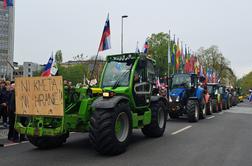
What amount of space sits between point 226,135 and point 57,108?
5.97 metres

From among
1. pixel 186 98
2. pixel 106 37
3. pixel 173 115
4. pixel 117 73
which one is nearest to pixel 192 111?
pixel 186 98

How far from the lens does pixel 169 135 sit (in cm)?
1098

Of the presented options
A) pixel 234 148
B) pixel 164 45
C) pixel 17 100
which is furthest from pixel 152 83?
pixel 164 45

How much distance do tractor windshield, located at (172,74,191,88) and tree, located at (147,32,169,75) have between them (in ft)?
166

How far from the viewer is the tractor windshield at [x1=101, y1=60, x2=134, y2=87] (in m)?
9.31

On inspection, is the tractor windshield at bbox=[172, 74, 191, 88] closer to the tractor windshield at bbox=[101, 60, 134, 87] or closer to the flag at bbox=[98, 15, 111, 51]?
the flag at bbox=[98, 15, 111, 51]

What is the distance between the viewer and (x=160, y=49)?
69812mm

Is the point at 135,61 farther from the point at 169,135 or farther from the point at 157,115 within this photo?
the point at 169,135

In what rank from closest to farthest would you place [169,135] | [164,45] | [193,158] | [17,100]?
[193,158] < [17,100] < [169,135] < [164,45]

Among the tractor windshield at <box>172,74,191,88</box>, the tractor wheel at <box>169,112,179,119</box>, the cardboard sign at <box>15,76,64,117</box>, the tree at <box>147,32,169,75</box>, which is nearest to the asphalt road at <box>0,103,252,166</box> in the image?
the cardboard sign at <box>15,76,64,117</box>

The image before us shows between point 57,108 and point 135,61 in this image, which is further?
point 135,61

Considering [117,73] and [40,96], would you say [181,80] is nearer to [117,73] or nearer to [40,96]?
[117,73]

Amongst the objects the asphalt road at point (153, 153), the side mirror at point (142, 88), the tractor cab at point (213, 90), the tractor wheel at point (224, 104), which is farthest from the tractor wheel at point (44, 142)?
the tractor wheel at point (224, 104)

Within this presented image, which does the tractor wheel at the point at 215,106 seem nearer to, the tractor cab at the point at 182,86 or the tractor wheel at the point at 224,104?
the tractor wheel at the point at 224,104
